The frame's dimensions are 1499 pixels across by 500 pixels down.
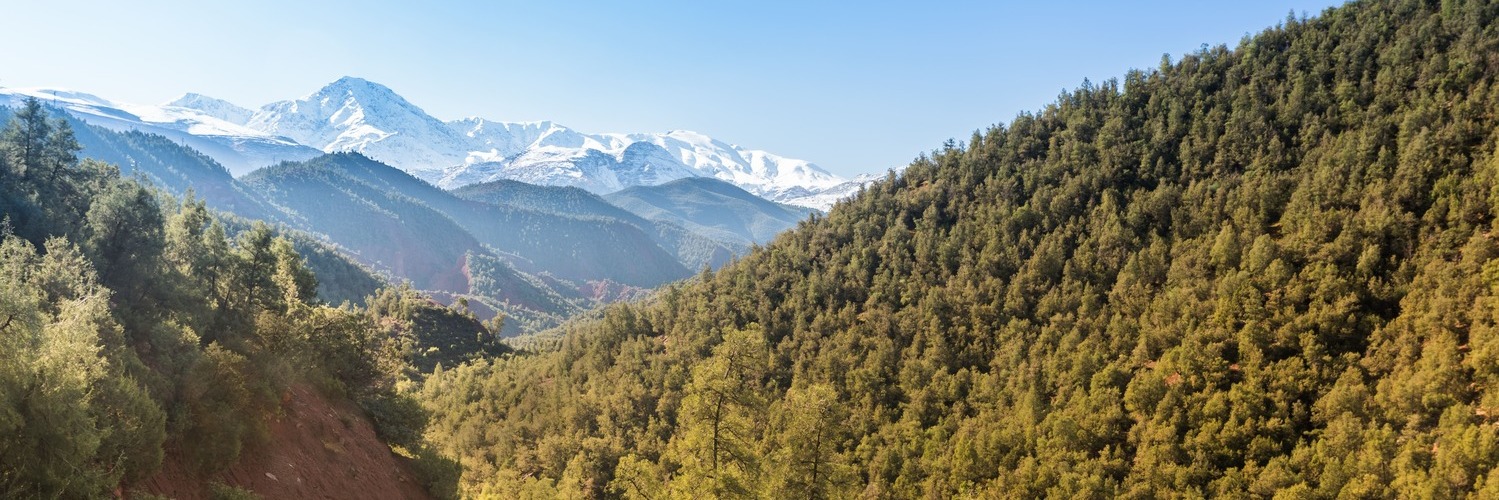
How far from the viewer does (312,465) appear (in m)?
42.6

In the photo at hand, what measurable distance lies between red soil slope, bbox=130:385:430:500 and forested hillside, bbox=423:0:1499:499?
16.7 meters

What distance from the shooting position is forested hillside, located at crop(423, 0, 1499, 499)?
46.1 m

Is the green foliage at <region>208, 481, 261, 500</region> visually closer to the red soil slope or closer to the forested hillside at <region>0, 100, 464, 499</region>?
the forested hillside at <region>0, 100, 464, 499</region>

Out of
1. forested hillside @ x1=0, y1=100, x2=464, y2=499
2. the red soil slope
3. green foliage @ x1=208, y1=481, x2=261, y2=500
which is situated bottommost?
the red soil slope

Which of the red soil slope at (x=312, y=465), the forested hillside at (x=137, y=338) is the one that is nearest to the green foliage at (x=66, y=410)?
the forested hillside at (x=137, y=338)

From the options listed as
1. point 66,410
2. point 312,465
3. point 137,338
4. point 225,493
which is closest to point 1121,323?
point 312,465

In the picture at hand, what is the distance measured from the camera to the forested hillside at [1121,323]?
46.1 metres

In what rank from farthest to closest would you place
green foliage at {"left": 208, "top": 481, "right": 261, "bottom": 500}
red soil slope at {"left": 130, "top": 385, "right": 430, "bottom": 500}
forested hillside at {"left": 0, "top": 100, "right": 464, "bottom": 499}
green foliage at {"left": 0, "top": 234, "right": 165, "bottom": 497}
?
red soil slope at {"left": 130, "top": 385, "right": 430, "bottom": 500}, green foliage at {"left": 208, "top": 481, "right": 261, "bottom": 500}, forested hillside at {"left": 0, "top": 100, "right": 464, "bottom": 499}, green foliage at {"left": 0, "top": 234, "right": 165, "bottom": 497}

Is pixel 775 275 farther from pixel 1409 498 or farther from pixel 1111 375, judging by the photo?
pixel 1409 498

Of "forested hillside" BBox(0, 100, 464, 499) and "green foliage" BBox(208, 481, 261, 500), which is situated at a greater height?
"forested hillside" BBox(0, 100, 464, 499)

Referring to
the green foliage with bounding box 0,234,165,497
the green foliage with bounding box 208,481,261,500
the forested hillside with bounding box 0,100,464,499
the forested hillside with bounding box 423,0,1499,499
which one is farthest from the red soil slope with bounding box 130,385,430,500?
the forested hillside with bounding box 423,0,1499,499

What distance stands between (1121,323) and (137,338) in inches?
3123

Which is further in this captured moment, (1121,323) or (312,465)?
(1121,323)

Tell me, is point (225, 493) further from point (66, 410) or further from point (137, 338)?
point (137, 338)
